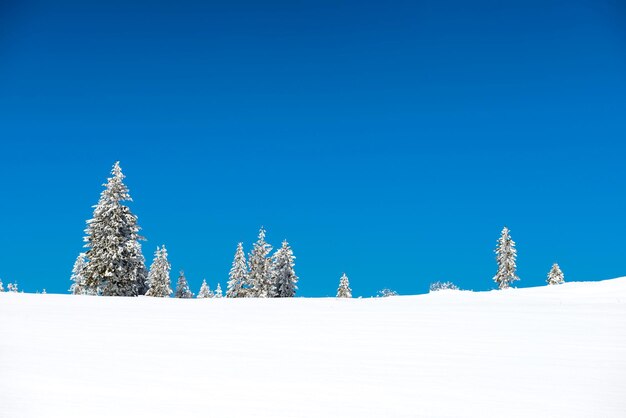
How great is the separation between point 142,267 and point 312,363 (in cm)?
3526

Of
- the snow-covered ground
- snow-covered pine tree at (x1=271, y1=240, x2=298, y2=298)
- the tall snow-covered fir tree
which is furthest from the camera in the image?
snow-covered pine tree at (x1=271, y1=240, x2=298, y2=298)

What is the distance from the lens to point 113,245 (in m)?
36.8

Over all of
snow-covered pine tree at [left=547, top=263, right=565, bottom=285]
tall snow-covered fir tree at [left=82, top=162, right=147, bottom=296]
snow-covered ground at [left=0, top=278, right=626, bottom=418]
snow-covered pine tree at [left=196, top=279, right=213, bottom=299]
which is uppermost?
snow-covered pine tree at [left=196, top=279, right=213, bottom=299]

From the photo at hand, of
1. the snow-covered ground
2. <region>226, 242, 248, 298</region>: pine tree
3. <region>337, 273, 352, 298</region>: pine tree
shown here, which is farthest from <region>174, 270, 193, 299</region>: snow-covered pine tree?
the snow-covered ground

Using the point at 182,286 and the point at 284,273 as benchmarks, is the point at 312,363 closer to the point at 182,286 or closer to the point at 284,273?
the point at 284,273

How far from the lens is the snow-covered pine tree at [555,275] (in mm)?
63453

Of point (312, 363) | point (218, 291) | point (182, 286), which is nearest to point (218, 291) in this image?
point (218, 291)

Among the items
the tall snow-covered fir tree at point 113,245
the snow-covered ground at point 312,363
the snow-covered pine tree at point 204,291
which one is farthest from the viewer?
the snow-covered pine tree at point 204,291

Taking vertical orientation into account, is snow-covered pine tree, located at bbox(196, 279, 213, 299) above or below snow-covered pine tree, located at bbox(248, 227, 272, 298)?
above

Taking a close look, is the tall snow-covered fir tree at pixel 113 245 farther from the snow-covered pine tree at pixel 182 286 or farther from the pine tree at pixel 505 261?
the pine tree at pixel 505 261

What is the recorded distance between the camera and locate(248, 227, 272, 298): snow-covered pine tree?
5747 cm

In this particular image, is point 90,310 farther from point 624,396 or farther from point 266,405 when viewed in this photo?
point 624,396

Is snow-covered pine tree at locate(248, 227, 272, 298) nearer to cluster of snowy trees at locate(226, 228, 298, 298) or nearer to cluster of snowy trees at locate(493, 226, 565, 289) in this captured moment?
cluster of snowy trees at locate(226, 228, 298, 298)

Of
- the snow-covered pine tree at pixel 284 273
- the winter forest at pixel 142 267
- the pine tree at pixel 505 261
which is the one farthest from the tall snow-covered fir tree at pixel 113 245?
the pine tree at pixel 505 261
